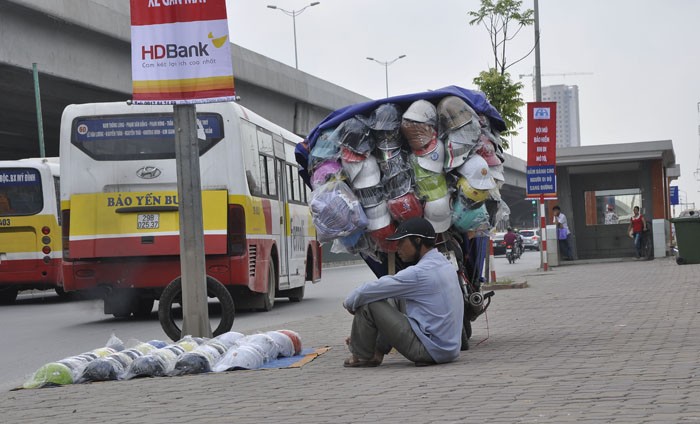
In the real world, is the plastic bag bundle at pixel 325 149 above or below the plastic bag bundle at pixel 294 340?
above

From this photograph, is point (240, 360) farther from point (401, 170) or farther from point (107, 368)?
point (401, 170)

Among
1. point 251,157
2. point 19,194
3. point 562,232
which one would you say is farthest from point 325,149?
point 562,232

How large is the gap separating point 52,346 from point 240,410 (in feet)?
27.0

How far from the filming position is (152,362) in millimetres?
9820

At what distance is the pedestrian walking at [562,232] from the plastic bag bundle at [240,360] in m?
26.7

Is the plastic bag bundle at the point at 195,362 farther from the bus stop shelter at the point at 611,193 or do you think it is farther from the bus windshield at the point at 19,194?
the bus stop shelter at the point at 611,193

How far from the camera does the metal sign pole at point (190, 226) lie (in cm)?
1134

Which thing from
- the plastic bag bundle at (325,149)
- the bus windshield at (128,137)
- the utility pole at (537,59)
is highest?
the utility pole at (537,59)

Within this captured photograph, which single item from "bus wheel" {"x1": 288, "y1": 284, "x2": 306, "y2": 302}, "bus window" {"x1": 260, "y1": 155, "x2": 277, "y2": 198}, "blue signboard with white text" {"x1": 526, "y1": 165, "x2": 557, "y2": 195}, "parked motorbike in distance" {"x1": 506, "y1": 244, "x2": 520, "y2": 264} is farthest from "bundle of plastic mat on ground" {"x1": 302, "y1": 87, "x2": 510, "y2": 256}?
"parked motorbike in distance" {"x1": 506, "y1": 244, "x2": 520, "y2": 264}

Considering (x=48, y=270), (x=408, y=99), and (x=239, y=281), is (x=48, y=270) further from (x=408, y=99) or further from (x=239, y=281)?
(x=408, y=99)

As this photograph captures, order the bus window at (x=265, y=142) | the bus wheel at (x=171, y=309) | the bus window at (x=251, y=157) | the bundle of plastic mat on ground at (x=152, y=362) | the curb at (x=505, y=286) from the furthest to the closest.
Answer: the curb at (x=505, y=286) < the bus window at (x=265, y=142) < the bus window at (x=251, y=157) < the bus wheel at (x=171, y=309) < the bundle of plastic mat on ground at (x=152, y=362)

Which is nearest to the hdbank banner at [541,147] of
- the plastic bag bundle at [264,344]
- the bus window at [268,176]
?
the bus window at [268,176]

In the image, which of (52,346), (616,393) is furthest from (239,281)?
(616,393)

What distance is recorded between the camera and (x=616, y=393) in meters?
6.97
